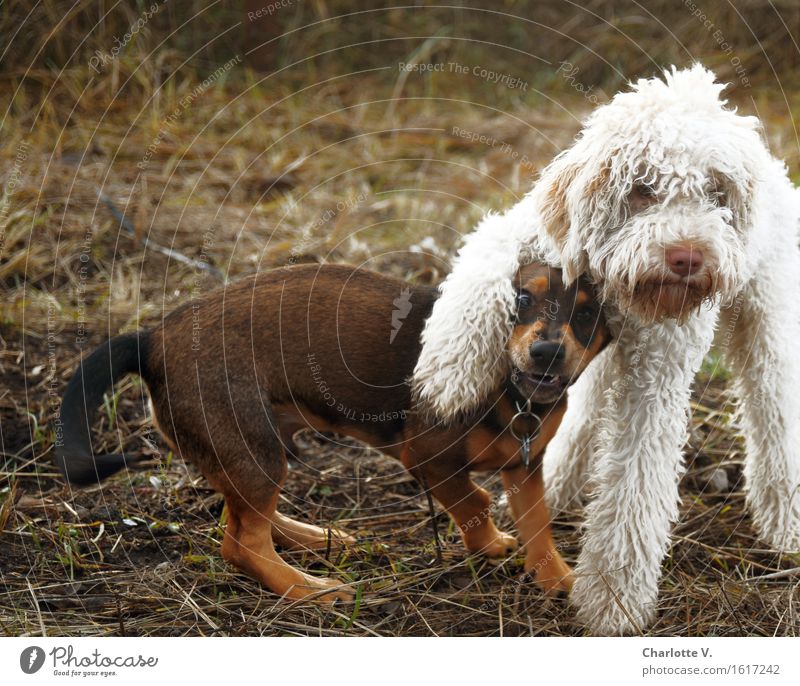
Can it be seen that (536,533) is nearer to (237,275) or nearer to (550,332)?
(550,332)

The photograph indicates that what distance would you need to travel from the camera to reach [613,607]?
2971mm

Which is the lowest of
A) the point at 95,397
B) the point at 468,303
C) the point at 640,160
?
the point at 95,397

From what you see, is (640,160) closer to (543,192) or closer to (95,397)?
(543,192)

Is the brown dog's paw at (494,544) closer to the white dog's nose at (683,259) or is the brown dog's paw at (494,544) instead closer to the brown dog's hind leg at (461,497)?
the brown dog's hind leg at (461,497)

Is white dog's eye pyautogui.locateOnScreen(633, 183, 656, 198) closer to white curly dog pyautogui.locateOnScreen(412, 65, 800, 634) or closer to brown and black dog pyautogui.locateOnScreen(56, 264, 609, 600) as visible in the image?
white curly dog pyautogui.locateOnScreen(412, 65, 800, 634)

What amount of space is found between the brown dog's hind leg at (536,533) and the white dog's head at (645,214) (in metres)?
0.49

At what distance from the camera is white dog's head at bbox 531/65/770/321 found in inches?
99.5

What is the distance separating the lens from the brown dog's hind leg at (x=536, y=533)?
3189mm

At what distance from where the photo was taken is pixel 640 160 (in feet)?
8.41

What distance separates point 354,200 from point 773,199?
272 centimetres

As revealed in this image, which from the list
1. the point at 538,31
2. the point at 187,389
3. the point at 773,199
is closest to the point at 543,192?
the point at 773,199

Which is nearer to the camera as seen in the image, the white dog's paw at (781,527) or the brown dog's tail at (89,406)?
the brown dog's tail at (89,406)
